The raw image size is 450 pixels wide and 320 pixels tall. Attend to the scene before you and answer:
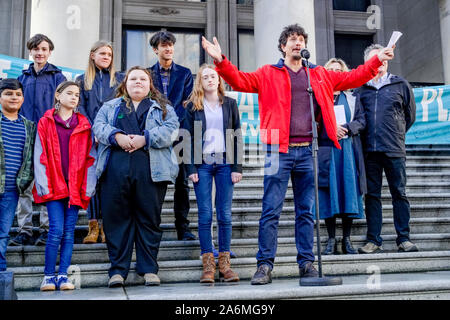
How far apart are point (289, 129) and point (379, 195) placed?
1.73 metres

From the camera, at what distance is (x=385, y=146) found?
18.2 feet

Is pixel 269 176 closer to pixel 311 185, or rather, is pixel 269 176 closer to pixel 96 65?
pixel 311 185

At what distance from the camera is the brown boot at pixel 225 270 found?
14.5 feet

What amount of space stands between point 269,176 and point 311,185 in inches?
15.3

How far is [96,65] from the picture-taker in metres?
5.30

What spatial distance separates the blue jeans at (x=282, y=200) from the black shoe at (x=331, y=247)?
105 centimetres

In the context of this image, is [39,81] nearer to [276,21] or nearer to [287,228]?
[287,228]

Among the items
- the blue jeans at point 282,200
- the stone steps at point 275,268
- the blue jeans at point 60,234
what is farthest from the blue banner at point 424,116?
the blue jeans at point 60,234

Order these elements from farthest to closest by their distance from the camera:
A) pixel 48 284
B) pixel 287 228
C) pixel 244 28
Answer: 1. pixel 244 28
2. pixel 287 228
3. pixel 48 284

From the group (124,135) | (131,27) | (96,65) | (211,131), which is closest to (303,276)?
(211,131)

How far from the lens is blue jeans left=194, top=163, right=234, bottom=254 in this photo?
457cm

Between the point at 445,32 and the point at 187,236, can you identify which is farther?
the point at 445,32

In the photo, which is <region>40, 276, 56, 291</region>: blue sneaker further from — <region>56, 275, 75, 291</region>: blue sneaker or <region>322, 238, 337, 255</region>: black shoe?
<region>322, 238, 337, 255</region>: black shoe

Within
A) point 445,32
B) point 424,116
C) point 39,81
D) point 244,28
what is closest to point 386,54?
point 39,81
